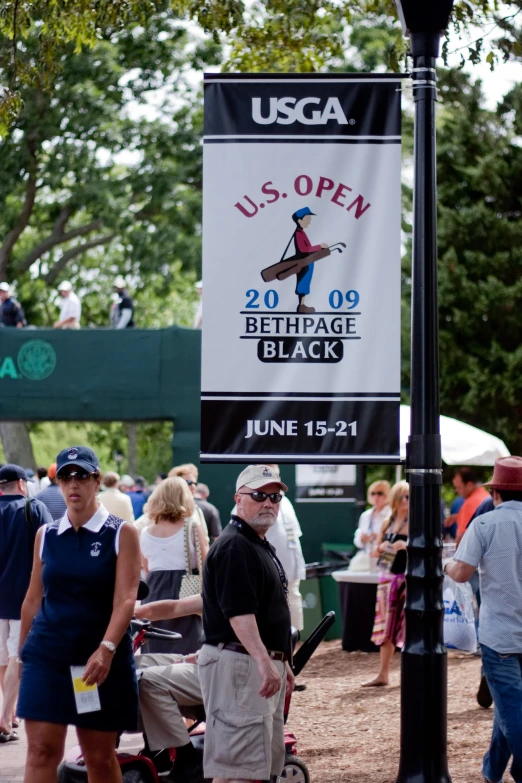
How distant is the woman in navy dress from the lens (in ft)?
17.3

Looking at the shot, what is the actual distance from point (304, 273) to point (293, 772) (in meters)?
2.72

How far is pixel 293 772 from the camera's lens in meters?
6.64

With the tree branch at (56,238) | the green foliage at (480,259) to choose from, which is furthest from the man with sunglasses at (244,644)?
the tree branch at (56,238)

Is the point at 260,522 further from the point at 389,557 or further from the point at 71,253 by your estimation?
the point at 71,253

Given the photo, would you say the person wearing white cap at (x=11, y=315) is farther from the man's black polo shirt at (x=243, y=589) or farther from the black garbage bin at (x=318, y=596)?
the man's black polo shirt at (x=243, y=589)

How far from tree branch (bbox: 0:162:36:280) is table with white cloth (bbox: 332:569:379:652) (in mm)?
20422

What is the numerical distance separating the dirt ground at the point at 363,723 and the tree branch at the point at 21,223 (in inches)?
859

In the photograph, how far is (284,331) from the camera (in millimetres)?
6223

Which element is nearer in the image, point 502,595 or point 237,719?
point 237,719

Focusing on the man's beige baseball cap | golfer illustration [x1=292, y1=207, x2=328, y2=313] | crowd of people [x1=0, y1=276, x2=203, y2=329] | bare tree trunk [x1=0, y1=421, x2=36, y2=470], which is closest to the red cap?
golfer illustration [x1=292, y1=207, x2=328, y2=313]

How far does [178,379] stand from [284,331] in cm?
1347

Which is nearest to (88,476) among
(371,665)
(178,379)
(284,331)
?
(284,331)

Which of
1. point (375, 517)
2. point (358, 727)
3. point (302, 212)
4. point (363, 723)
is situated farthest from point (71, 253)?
point (302, 212)

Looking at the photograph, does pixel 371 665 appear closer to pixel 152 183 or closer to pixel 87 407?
pixel 87 407
